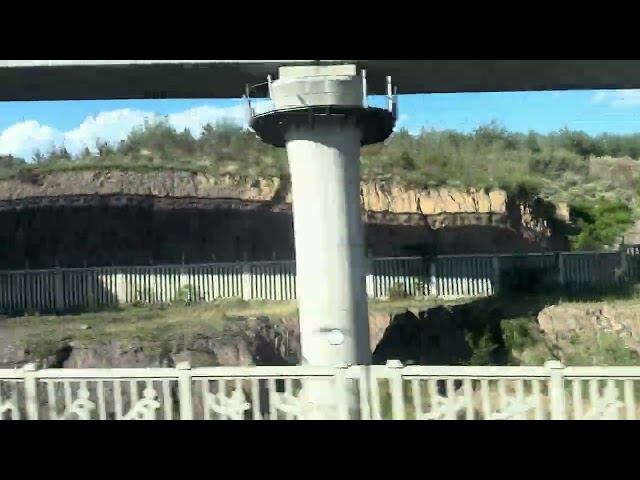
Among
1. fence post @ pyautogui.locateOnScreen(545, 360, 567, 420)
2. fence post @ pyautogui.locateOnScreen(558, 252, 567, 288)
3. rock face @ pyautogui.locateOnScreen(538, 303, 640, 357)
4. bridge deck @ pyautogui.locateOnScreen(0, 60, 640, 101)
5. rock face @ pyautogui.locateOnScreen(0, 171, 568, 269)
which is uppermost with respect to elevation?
bridge deck @ pyautogui.locateOnScreen(0, 60, 640, 101)

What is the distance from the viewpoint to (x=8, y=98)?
8867 mm

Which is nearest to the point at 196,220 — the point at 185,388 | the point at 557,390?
the point at 185,388

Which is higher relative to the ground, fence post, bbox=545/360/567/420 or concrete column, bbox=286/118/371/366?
concrete column, bbox=286/118/371/366

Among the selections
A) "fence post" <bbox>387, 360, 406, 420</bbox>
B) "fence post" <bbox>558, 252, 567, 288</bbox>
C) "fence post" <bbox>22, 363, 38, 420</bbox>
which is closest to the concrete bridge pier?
"fence post" <bbox>387, 360, 406, 420</bbox>

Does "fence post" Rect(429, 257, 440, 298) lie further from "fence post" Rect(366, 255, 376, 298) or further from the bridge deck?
the bridge deck

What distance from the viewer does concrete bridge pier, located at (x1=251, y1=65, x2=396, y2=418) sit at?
7688 mm

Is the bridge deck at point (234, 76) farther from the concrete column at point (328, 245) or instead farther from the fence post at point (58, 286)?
the fence post at point (58, 286)

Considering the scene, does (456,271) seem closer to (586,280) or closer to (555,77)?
(586,280)

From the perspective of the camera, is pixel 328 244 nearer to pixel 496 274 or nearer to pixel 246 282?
pixel 246 282

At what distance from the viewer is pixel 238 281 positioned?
1166 cm

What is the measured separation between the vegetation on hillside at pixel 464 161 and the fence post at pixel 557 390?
33.5 ft

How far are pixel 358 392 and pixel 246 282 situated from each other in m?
7.30

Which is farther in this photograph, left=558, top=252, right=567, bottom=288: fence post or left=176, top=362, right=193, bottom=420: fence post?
left=558, top=252, right=567, bottom=288: fence post

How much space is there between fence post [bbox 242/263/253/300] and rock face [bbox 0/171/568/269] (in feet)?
3.28
